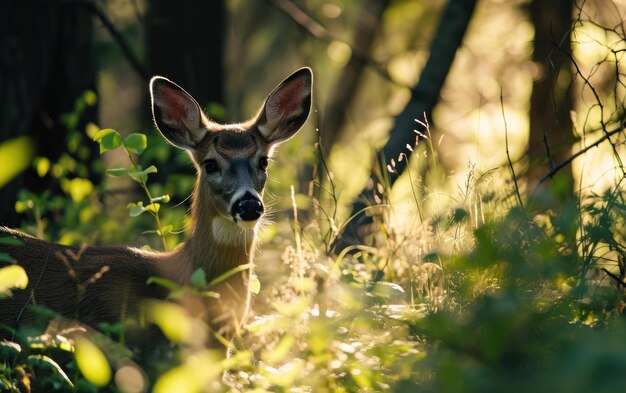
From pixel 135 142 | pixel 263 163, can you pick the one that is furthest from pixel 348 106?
pixel 135 142

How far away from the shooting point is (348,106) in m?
16.3

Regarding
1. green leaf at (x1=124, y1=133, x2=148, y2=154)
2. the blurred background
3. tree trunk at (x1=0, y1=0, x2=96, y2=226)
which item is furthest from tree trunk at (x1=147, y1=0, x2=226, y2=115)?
green leaf at (x1=124, y1=133, x2=148, y2=154)

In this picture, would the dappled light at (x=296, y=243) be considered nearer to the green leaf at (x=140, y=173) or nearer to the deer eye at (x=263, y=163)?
the deer eye at (x=263, y=163)

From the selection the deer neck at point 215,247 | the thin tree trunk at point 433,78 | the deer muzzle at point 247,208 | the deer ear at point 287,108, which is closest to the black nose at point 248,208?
the deer muzzle at point 247,208

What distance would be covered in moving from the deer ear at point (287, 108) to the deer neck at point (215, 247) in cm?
88

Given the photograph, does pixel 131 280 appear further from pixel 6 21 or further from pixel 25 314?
pixel 6 21

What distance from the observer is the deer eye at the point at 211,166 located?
580cm

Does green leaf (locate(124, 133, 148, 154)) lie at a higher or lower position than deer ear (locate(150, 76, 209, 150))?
lower

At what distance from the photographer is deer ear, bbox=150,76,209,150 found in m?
6.08

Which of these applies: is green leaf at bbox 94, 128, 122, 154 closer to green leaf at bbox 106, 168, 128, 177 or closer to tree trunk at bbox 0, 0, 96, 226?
green leaf at bbox 106, 168, 128, 177

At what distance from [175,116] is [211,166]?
0.54 meters

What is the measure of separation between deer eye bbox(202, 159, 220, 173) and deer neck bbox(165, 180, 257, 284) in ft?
0.83

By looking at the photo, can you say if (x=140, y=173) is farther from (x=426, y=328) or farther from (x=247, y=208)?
(x=426, y=328)

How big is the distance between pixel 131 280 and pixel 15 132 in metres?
3.02
